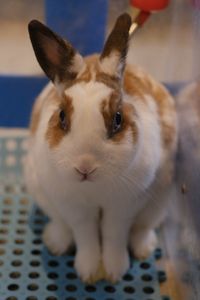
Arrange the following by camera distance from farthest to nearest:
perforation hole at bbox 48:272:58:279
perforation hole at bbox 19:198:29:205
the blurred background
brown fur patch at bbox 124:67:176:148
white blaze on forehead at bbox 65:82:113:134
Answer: perforation hole at bbox 19:198:29:205 < the blurred background < perforation hole at bbox 48:272:58:279 < brown fur patch at bbox 124:67:176:148 < white blaze on forehead at bbox 65:82:113:134

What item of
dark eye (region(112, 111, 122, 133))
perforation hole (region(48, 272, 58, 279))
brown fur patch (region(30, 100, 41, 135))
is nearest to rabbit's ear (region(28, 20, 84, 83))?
dark eye (region(112, 111, 122, 133))

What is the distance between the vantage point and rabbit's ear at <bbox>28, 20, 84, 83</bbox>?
102 centimetres

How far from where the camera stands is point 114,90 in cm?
101

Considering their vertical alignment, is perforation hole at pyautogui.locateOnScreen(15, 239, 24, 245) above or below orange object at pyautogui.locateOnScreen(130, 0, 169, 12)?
below

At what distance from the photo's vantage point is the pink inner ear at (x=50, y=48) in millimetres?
1028

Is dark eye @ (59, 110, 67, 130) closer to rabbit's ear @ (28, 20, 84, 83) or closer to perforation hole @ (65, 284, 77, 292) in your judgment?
rabbit's ear @ (28, 20, 84, 83)

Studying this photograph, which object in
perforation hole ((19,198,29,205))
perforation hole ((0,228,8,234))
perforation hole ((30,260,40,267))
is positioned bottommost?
perforation hole ((30,260,40,267))

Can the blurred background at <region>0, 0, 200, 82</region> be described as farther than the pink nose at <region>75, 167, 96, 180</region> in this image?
Yes

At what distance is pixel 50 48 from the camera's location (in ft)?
3.39

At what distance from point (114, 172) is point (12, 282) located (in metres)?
0.43

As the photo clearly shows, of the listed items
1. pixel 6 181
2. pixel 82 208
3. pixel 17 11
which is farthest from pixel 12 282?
pixel 17 11

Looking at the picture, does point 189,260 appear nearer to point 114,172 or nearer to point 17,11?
point 114,172

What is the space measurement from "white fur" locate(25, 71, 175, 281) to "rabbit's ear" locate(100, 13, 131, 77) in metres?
0.05

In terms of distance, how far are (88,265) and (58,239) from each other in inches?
4.5
